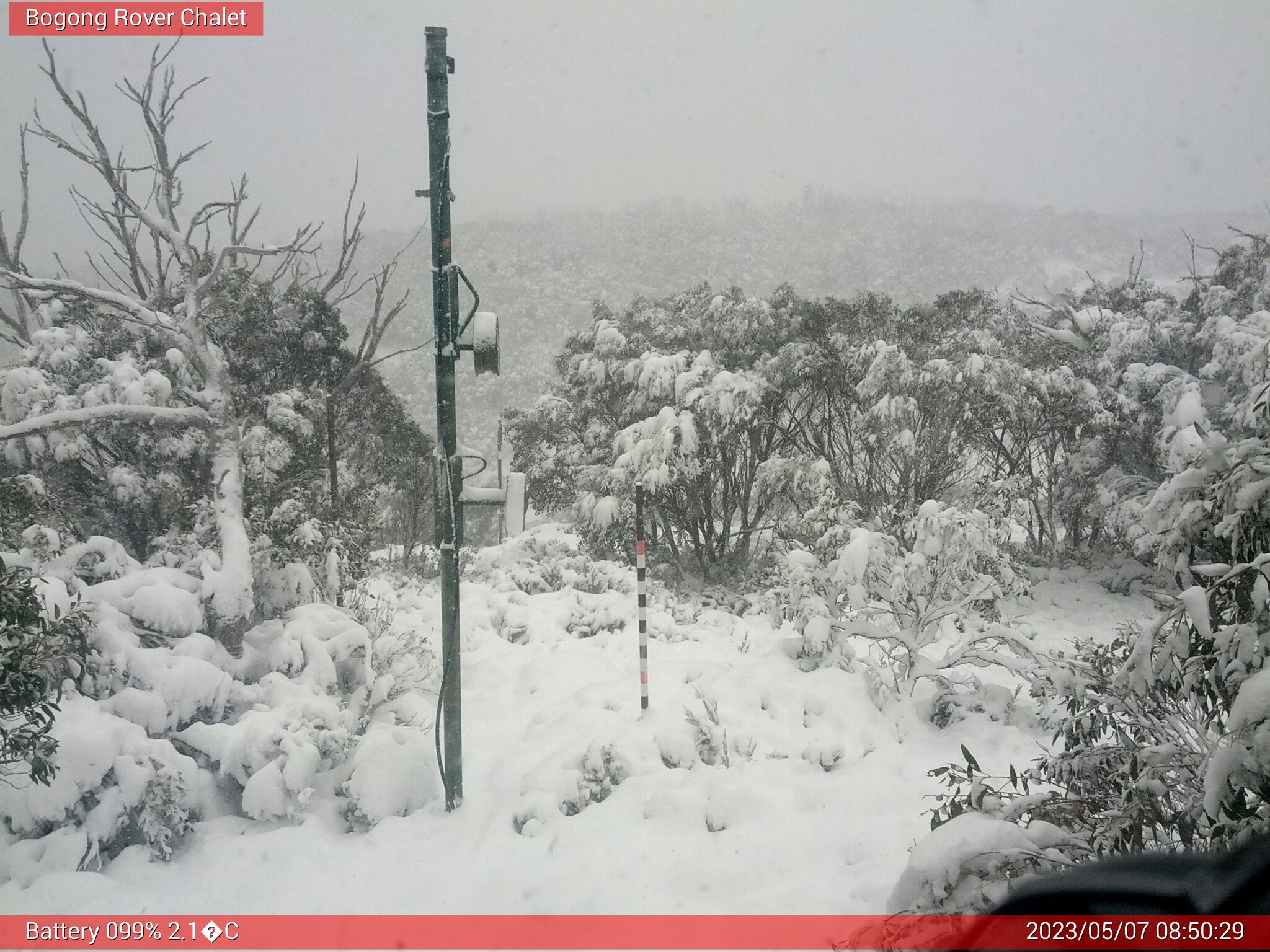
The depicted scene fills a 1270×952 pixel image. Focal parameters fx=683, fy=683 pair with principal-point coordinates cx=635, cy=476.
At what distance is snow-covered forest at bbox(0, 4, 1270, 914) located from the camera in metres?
2.41

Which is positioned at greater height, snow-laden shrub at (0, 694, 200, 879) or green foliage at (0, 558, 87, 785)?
green foliage at (0, 558, 87, 785)

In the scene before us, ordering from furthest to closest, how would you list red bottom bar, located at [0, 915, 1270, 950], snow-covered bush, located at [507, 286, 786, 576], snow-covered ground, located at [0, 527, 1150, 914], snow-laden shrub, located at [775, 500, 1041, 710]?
snow-covered bush, located at [507, 286, 786, 576], snow-laden shrub, located at [775, 500, 1041, 710], snow-covered ground, located at [0, 527, 1150, 914], red bottom bar, located at [0, 915, 1270, 950]

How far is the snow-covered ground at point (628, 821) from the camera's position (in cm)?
263

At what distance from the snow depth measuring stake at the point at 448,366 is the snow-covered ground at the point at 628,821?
487 millimetres

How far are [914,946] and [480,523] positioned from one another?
15.6 metres

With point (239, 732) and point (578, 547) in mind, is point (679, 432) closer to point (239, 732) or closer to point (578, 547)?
point (578, 547)

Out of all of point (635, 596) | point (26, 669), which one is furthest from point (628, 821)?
point (635, 596)

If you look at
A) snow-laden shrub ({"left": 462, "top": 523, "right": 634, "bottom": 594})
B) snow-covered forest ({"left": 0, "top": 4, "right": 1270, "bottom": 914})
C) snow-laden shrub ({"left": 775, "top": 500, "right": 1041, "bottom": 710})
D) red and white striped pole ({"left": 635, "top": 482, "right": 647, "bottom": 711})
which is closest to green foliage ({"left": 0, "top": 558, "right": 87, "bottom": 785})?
snow-covered forest ({"left": 0, "top": 4, "right": 1270, "bottom": 914})

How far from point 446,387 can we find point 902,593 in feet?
11.4

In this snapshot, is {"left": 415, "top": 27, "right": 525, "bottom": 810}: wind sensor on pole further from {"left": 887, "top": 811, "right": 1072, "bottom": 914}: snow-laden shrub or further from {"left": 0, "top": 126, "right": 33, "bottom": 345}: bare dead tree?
{"left": 0, "top": 126, "right": 33, "bottom": 345}: bare dead tree

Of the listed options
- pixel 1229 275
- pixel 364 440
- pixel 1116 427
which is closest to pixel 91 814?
pixel 364 440

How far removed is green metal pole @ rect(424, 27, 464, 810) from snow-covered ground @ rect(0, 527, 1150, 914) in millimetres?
432

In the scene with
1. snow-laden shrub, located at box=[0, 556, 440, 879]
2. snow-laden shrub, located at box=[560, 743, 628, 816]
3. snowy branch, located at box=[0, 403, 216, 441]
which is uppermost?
snowy branch, located at box=[0, 403, 216, 441]

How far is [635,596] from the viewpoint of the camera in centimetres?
750
